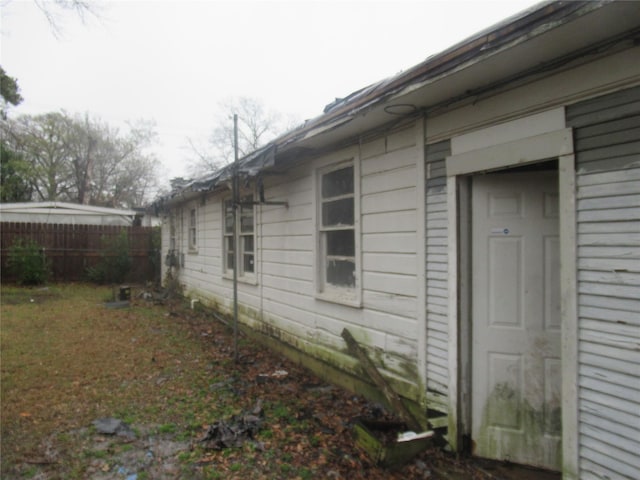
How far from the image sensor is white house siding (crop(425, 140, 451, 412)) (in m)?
3.18

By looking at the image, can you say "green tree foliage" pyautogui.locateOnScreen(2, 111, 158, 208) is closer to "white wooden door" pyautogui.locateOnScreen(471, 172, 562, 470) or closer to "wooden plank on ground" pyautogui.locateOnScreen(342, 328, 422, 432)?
"wooden plank on ground" pyautogui.locateOnScreen(342, 328, 422, 432)

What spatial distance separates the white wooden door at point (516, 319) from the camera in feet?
9.32

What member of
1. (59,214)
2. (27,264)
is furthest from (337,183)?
(59,214)

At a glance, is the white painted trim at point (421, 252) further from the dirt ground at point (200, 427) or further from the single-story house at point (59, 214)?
the single-story house at point (59, 214)

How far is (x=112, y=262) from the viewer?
14219 mm

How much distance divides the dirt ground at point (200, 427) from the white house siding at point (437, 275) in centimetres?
56

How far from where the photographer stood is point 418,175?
11.3 ft

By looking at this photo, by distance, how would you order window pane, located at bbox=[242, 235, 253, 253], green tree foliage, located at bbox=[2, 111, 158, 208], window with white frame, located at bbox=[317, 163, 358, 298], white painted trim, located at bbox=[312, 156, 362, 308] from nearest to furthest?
white painted trim, located at bbox=[312, 156, 362, 308] < window with white frame, located at bbox=[317, 163, 358, 298] < window pane, located at bbox=[242, 235, 253, 253] < green tree foliage, located at bbox=[2, 111, 158, 208]

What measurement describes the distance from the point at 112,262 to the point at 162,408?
11.9m

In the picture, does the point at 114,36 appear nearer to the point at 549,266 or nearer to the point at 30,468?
the point at 30,468

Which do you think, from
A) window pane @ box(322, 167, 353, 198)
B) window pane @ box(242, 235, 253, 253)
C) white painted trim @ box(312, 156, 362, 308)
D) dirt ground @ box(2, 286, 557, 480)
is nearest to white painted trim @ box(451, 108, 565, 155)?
white painted trim @ box(312, 156, 362, 308)

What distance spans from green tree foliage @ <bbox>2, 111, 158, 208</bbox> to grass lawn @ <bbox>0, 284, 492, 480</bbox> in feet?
82.5

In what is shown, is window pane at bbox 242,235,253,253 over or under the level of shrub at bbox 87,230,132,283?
over

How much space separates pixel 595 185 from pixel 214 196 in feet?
25.7
